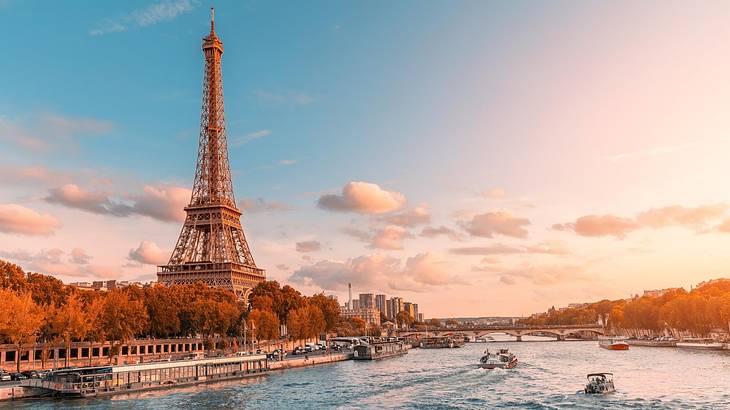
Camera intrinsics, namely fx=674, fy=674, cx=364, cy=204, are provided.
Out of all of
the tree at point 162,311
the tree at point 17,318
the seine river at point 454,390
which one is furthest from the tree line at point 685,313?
the tree at point 17,318

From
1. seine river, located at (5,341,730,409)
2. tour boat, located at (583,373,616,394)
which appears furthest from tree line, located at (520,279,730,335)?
tour boat, located at (583,373,616,394)

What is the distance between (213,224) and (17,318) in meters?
76.3

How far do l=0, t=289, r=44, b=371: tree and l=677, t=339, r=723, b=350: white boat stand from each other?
109409 mm

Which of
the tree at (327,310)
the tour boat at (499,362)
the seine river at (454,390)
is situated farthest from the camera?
the tree at (327,310)

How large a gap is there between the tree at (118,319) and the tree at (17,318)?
45.0ft

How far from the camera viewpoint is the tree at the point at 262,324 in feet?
399

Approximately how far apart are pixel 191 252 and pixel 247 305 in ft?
55.1

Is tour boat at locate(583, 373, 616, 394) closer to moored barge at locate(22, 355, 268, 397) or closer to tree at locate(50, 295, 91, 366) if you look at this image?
moored barge at locate(22, 355, 268, 397)

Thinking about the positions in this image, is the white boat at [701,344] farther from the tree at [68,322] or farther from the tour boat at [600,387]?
the tree at [68,322]

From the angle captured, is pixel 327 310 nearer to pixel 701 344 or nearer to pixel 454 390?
pixel 701 344

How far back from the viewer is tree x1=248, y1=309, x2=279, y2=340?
399ft

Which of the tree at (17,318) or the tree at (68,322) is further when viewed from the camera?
the tree at (68,322)

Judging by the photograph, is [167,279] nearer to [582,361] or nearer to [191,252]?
[191,252]

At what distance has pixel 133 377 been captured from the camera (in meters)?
67.5
